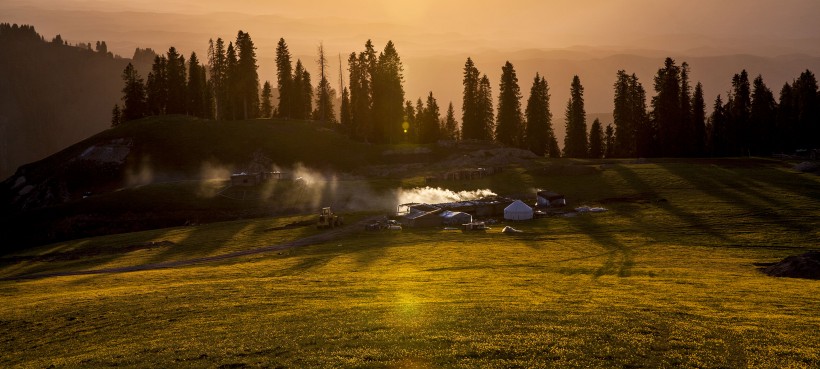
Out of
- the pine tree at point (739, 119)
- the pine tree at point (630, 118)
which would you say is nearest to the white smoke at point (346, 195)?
the pine tree at point (630, 118)

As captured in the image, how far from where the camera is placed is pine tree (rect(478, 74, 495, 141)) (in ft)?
500

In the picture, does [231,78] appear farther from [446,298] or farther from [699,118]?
[446,298]

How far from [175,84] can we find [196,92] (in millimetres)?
5595

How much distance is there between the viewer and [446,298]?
36031mm

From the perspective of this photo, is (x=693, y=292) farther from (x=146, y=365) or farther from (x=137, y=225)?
(x=137, y=225)

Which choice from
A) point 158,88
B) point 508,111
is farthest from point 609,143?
point 158,88

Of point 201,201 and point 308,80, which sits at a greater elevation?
point 308,80

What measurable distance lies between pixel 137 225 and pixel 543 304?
75940 mm

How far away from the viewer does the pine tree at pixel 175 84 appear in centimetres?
15512

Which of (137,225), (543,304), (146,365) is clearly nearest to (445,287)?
(543,304)

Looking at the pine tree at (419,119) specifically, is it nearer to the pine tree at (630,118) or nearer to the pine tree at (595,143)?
the pine tree at (595,143)

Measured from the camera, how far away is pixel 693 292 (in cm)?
3841

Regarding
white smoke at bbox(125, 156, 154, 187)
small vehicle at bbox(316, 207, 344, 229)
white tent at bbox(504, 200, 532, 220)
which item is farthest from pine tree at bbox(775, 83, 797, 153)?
white smoke at bbox(125, 156, 154, 187)

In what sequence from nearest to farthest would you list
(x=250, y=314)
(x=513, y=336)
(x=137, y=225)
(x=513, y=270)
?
(x=513, y=336) < (x=250, y=314) < (x=513, y=270) < (x=137, y=225)
